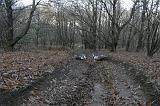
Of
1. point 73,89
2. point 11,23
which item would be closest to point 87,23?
point 11,23

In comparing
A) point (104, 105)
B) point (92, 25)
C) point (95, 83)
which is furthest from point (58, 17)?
point (104, 105)

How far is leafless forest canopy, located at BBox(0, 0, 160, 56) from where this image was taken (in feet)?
91.0

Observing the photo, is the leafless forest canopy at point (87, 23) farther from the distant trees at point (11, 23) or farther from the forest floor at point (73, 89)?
the forest floor at point (73, 89)

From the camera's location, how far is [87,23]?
42.1 meters

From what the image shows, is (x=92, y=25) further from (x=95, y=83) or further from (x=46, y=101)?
(x=46, y=101)

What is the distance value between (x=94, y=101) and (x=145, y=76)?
460 cm

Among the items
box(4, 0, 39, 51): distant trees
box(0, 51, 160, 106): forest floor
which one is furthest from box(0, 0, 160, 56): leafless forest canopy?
box(0, 51, 160, 106): forest floor

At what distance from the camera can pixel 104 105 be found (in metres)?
10.4

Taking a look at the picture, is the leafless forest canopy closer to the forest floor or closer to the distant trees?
the distant trees

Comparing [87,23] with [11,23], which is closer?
[11,23]

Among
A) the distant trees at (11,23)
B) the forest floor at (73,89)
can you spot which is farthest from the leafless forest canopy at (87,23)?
the forest floor at (73,89)

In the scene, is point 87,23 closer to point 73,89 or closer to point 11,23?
point 11,23

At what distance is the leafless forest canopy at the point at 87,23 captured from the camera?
27.7m

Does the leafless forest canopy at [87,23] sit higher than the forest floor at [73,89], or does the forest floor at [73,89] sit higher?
the leafless forest canopy at [87,23]
